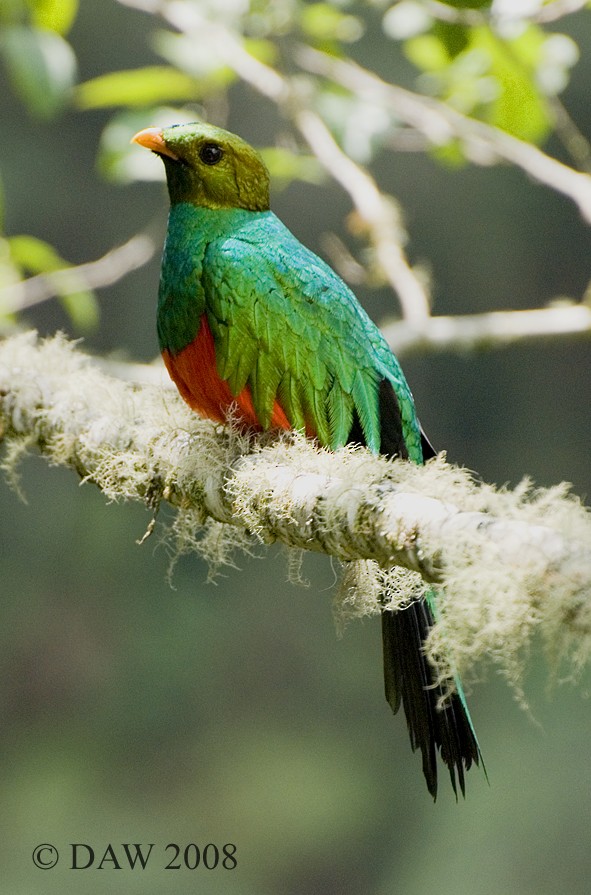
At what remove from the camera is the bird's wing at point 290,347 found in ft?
6.37

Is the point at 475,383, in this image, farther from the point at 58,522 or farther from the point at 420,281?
the point at 420,281

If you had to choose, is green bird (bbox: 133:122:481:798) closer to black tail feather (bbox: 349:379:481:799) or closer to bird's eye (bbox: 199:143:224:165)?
bird's eye (bbox: 199:143:224:165)

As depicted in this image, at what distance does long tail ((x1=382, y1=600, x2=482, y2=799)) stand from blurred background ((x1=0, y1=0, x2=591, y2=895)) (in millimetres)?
4233

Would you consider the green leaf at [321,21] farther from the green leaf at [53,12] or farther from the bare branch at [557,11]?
the green leaf at [53,12]

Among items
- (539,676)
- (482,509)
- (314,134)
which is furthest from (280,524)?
(539,676)

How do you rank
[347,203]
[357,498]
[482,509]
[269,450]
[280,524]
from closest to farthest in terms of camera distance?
[482,509]
[357,498]
[280,524]
[269,450]
[347,203]

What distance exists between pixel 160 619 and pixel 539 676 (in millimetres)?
2294

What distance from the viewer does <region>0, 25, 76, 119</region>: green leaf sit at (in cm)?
219

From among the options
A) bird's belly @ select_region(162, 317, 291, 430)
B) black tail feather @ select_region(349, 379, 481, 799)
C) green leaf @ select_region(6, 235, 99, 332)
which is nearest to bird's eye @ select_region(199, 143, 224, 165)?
bird's belly @ select_region(162, 317, 291, 430)

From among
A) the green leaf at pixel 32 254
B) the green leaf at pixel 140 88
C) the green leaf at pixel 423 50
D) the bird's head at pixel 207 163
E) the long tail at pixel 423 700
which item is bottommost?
the long tail at pixel 423 700

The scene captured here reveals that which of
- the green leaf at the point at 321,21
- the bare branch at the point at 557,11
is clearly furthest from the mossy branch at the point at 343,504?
the bare branch at the point at 557,11

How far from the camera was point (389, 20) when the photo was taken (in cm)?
271

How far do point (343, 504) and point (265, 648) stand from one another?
502 cm

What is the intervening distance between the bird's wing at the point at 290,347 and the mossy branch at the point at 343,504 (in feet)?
0.30
